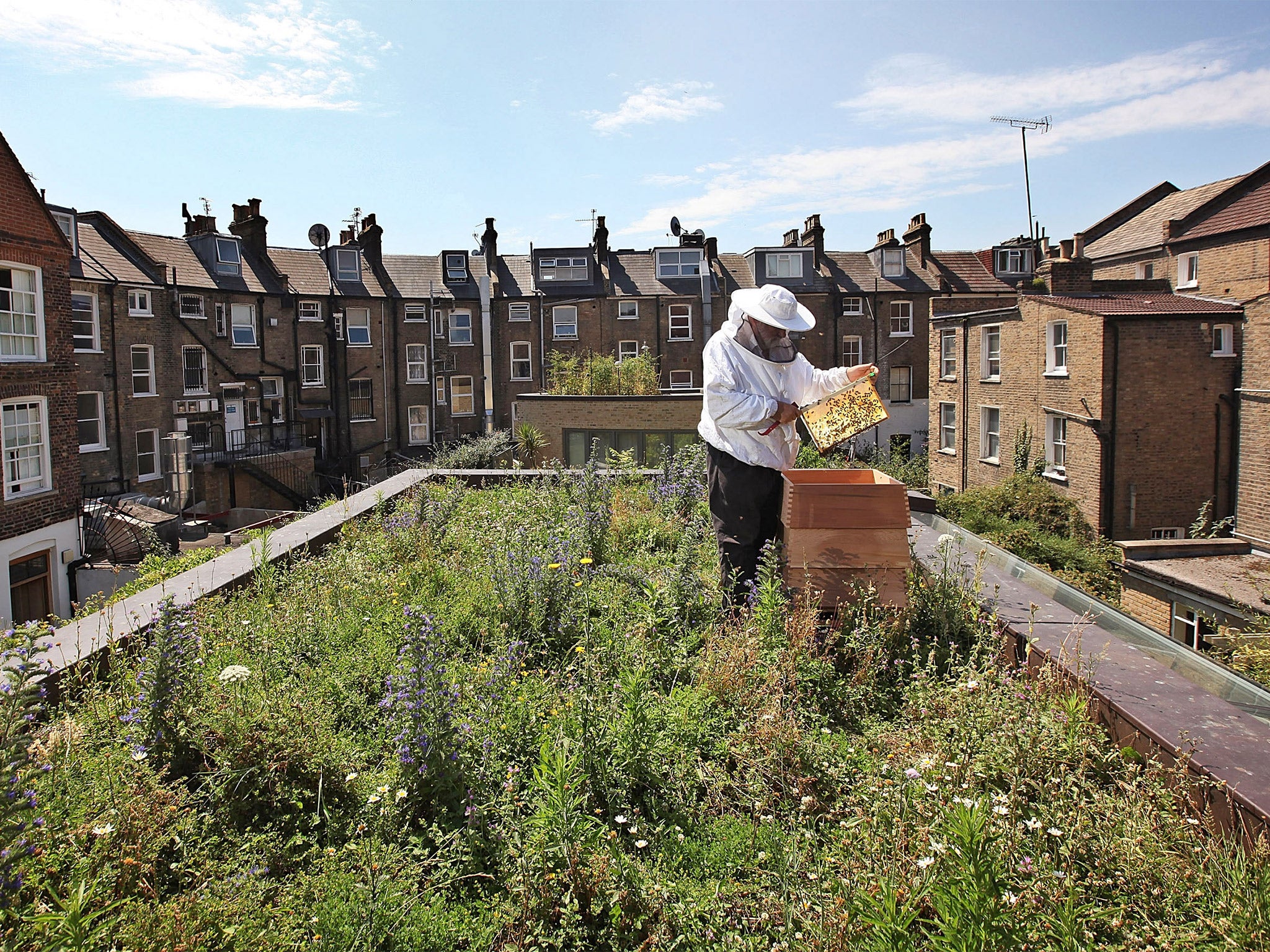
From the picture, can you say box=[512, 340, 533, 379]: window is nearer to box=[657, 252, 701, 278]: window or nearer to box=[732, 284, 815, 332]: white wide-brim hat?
box=[657, 252, 701, 278]: window

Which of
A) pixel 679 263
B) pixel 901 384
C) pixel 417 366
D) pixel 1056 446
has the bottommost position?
pixel 1056 446

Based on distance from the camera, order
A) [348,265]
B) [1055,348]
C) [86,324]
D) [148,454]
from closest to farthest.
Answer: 1. [1055,348]
2. [86,324]
3. [148,454]
4. [348,265]

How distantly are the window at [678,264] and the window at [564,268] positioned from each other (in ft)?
12.8

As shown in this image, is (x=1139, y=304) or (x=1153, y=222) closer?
(x=1139, y=304)

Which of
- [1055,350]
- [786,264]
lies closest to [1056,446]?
[1055,350]

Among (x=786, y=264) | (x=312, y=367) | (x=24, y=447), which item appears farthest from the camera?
(x=786, y=264)

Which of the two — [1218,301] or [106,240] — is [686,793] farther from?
[106,240]

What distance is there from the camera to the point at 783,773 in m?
3.36

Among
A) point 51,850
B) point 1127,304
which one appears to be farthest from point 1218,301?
point 51,850

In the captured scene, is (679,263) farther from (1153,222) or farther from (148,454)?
(148,454)

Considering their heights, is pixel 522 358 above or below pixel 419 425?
above

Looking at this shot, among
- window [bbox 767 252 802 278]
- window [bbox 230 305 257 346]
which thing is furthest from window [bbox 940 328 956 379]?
window [bbox 230 305 257 346]

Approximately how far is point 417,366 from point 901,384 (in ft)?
82.0

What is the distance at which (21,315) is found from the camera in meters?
17.3
